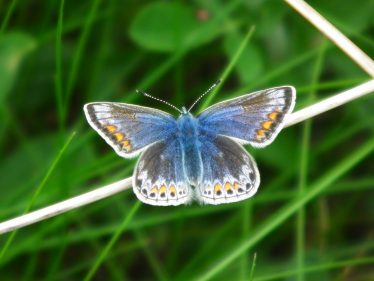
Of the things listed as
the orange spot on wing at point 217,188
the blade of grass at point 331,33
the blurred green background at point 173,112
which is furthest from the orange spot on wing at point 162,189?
the blade of grass at point 331,33

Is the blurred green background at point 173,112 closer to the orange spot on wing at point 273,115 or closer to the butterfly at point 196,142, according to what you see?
the butterfly at point 196,142

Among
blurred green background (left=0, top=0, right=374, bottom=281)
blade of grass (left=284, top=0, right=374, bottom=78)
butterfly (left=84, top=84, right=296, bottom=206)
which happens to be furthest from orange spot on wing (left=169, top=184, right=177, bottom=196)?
blade of grass (left=284, top=0, right=374, bottom=78)

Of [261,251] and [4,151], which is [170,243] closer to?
[261,251]

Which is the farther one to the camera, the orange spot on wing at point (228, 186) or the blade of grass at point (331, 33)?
the blade of grass at point (331, 33)

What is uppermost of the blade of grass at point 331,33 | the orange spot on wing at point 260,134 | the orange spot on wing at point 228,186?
the blade of grass at point 331,33

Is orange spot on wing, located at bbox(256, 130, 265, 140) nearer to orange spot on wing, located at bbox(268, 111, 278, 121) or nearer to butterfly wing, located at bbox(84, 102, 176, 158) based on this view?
orange spot on wing, located at bbox(268, 111, 278, 121)

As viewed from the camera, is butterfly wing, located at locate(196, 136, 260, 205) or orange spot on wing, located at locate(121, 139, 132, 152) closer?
butterfly wing, located at locate(196, 136, 260, 205)

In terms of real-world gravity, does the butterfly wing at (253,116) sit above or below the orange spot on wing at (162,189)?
above

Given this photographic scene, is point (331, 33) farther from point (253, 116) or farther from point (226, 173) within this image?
point (226, 173)
